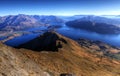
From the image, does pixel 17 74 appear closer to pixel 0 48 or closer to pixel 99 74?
pixel 0 48

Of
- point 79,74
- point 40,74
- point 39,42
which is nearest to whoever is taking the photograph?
point 40,74

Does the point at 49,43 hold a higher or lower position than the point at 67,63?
lower

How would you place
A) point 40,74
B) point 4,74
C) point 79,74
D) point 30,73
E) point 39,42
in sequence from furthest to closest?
1. point 39,42
2. point 79,74
3. point 40,74
4. point 30,73
5. point 4,74

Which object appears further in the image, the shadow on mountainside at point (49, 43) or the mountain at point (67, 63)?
the shadow on mountainside at point (49, 43)

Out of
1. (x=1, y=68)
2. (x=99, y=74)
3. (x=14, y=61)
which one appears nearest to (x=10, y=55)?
(x=14, y=61)

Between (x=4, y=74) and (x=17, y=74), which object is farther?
(x=17, y=74)

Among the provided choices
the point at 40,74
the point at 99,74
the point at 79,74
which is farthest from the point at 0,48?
the point at 99,74

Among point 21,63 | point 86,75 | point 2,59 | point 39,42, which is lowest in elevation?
point 39,42

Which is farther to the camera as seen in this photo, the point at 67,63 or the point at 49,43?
the point at 49,43

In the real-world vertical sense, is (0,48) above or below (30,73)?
above

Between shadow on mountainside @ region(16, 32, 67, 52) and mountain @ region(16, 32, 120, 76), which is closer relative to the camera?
mountain @ region(16, 32, 120, 76)
